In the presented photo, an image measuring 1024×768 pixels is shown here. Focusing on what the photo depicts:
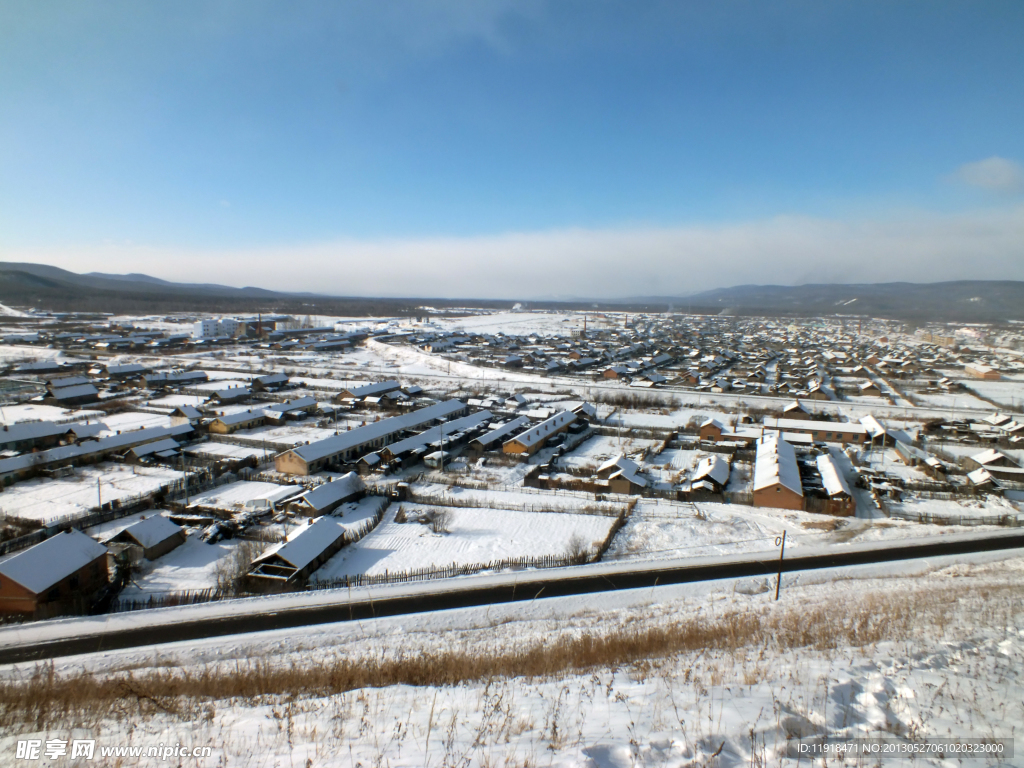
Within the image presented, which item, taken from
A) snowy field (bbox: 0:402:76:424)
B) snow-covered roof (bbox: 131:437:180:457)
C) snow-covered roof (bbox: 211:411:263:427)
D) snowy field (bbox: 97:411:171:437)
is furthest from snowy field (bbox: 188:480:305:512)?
snowy field (bbox: 0:402:76:424)

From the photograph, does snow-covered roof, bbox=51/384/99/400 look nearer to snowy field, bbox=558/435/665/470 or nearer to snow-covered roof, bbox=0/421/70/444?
snow-covered roof, bbox=0/421/70/444

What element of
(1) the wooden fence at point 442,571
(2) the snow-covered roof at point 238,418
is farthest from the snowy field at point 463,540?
(2) the snow-covered roof at point 238,418

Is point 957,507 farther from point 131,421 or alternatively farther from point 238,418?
point 131,421

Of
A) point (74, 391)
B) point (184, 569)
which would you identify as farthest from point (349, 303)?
point (184, 569)

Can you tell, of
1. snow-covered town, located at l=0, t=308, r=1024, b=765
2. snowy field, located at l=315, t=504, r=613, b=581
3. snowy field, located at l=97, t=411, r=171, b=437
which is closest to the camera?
snow-covered town, located at l=0, t=308, r=1024, b=765

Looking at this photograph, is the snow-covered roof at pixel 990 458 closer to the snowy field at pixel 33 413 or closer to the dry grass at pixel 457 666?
the dry grass at pixel 457 666

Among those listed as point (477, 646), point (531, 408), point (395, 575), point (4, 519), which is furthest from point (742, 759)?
point (531, 408)
